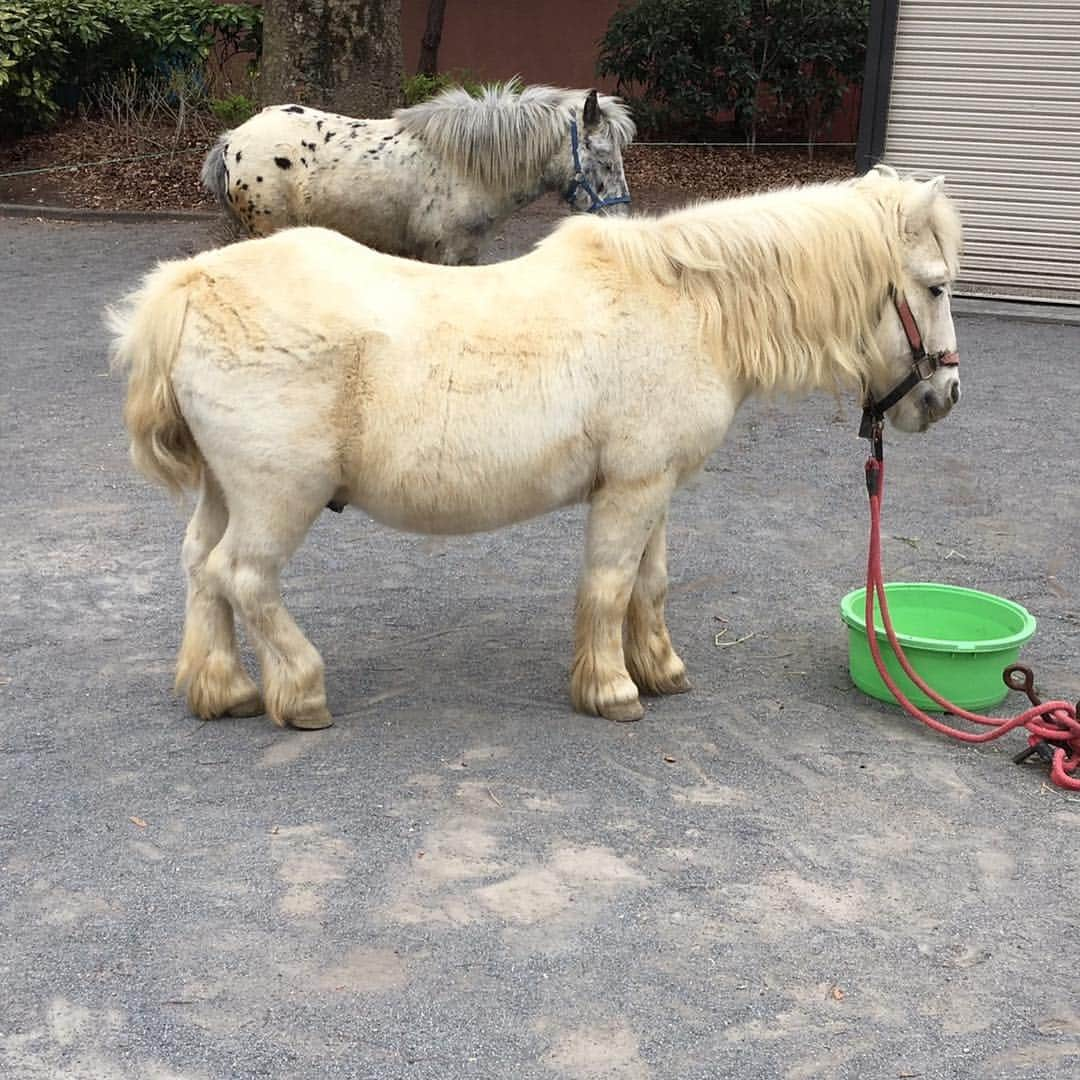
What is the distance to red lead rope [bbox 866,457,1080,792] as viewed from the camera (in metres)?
4.04

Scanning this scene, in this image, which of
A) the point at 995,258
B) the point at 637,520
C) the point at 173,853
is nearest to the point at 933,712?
the point at 637,520

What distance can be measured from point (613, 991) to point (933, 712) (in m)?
1.88

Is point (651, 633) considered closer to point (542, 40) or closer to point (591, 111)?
point (591, 111)

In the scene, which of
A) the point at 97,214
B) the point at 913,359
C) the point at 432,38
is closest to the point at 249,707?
the point at 913,359

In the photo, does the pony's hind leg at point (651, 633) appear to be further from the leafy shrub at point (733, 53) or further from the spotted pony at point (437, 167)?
the leafy shrub at point (733, 53)

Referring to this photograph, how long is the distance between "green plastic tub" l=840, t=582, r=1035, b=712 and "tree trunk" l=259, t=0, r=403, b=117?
230 inches

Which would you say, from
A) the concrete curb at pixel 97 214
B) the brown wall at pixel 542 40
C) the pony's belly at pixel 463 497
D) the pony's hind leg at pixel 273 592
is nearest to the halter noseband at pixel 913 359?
the pony's belly at pixel 463 497

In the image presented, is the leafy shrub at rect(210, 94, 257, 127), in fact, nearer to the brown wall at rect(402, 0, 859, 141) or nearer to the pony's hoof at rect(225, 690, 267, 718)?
the brown wall at rect(402, 0, 859, 141)

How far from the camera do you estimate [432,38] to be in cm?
1633

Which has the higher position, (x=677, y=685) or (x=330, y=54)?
(x=330, y=54)

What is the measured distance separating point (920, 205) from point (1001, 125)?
7.66 m

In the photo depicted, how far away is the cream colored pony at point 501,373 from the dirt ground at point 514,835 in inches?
15.4

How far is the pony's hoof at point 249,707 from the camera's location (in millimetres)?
4367

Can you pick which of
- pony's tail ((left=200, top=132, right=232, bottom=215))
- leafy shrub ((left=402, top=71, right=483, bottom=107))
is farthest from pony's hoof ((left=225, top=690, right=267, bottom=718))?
leafy shrub ((left=402, top=71, right=483, bottom=107))
